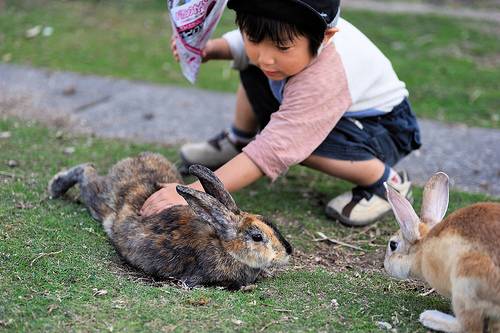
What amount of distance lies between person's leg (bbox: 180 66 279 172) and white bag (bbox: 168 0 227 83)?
1.23 feet

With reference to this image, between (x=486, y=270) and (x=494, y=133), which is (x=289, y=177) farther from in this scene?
(x=486, y=270)

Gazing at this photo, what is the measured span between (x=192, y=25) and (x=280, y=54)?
26.1 inches

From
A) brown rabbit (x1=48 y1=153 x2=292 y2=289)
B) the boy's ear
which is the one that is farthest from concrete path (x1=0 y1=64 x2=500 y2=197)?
brown rabbit (x1=48 y1=153 x2=292 y2=289)

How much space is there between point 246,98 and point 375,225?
1222mm

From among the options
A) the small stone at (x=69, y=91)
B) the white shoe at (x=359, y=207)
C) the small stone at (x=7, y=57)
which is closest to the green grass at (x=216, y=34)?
the small stone at (x=7, y=57)

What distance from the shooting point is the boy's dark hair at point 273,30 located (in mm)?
3480

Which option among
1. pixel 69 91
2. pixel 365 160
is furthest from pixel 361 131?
pixel 69 91

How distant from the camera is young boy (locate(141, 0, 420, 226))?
11.6 feet

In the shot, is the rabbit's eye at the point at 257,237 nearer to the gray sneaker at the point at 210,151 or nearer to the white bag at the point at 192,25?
the white bag at the point at 192,25

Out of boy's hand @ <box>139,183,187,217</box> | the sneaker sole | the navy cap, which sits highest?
the navy cap

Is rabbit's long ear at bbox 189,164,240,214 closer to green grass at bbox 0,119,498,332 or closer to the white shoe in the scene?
green grass at bbox 0,119,498,332

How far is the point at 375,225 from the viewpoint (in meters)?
4.19

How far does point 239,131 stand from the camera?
482cm

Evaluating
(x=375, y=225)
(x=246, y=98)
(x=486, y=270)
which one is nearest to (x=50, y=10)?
(x=246, y=98)
